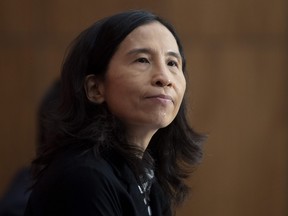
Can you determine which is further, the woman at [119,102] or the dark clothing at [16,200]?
the dark clothing at [16,200]

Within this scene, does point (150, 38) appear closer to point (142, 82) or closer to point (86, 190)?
point (142, 82)

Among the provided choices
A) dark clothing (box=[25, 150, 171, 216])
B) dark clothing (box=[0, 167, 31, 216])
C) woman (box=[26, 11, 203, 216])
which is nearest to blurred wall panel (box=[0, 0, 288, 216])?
dark clothing (box=[0, 167, 31, 216])

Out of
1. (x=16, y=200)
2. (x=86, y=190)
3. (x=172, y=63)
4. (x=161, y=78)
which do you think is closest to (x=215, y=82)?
(x=16, y=200)

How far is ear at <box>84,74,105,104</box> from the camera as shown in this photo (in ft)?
5.95

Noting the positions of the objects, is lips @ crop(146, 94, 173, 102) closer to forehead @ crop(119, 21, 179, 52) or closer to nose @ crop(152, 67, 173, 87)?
nose @ crop(152, 67, 173, 87)

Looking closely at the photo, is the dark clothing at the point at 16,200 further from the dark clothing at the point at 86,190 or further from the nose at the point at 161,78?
the nose at the point at 161,78

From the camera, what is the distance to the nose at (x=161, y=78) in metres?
1.76

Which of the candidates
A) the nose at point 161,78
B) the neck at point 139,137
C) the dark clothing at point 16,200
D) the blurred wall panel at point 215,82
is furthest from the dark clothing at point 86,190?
the blurred wall panel at point 215,82

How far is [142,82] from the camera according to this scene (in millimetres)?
1748

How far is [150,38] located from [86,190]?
51cm

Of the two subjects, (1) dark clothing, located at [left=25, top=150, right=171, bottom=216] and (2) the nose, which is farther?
(2) the nose

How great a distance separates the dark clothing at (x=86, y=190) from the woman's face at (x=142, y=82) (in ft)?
0.51

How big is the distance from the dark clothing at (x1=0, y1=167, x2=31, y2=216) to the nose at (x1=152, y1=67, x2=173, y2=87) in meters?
0.76

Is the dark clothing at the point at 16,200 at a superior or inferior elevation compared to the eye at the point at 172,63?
inferior
